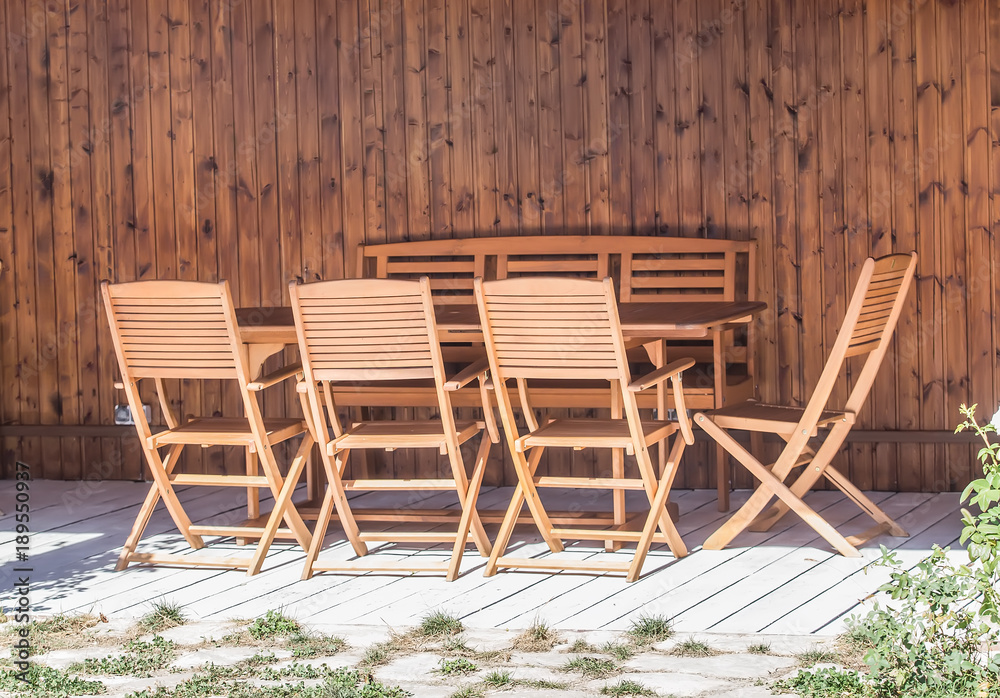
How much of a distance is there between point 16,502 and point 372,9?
3.03 m

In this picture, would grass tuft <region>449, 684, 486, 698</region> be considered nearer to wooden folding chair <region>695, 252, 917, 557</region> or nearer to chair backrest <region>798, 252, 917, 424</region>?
wooden folding chair <region>695, 252, 917, 557</region>

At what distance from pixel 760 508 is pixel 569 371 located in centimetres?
102

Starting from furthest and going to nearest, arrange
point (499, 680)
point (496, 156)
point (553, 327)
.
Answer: point (496, 156)
point (553, 327)
point (499, 680)

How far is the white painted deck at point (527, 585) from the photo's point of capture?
3.88m

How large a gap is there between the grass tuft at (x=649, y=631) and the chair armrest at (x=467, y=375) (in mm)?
1012

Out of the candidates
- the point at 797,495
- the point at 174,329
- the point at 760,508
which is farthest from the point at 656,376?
the point at 174,329

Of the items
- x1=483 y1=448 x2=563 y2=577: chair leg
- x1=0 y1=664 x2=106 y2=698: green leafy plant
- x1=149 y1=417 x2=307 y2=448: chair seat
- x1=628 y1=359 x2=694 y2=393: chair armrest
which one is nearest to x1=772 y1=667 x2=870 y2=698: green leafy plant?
x1=628 y1=359 x2=694 y2=393: chair armrest

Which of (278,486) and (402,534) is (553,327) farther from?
(278,486)

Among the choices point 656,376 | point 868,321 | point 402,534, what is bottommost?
point 402,534

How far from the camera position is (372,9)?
6.12m

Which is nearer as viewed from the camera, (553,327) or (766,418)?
(553,327)

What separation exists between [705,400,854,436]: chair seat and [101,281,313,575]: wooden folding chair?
165 cm

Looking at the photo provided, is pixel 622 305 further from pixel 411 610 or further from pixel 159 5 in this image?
pixel 159 5

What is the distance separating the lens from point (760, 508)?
462 cm
